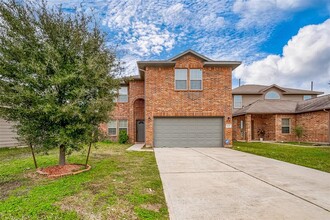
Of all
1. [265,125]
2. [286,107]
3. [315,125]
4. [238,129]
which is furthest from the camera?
Result: [238,129]

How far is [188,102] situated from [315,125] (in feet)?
38.4

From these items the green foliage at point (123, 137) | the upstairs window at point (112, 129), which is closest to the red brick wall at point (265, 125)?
the green foliage at point (123, 137)

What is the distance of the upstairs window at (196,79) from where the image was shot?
13789 mm

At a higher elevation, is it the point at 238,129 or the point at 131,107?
the point at 131,107

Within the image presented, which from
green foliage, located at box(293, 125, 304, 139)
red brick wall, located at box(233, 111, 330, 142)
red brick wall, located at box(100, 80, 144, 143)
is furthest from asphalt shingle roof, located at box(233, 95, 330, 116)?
red brick wall, located at box(100, 80, 144, 143)

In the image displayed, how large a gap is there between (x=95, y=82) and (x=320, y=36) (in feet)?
50.8

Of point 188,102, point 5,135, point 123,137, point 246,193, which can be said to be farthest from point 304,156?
point 5,135

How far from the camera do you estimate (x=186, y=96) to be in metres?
13.7

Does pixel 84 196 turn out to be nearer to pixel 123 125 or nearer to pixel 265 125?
pixel 123 125

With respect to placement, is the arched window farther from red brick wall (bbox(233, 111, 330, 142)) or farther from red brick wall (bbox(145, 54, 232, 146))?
red brick wall (bbox(145, 54, 232, 146))

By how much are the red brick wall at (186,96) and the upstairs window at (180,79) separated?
0.29 meters

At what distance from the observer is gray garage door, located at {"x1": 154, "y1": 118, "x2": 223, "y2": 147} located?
45.2ft

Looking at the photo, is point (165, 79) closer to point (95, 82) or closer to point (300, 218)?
point (95, 82)

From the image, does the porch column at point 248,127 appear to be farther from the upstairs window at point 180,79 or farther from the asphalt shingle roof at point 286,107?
the upstairs window at point 180,79
